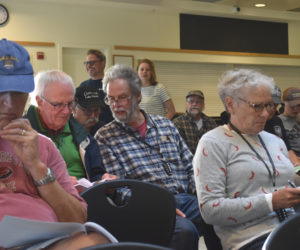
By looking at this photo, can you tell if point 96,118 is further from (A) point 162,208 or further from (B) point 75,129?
(A) point 162,208

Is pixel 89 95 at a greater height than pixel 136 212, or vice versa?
pixel 89 95

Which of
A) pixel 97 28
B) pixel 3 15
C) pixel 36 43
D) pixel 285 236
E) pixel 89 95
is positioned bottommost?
pixel 285 236

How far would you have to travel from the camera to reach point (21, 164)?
1.29 m

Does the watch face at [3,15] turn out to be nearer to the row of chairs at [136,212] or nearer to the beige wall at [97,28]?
the beige wall at [97,28]

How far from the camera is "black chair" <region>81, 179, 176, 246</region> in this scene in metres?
1.68

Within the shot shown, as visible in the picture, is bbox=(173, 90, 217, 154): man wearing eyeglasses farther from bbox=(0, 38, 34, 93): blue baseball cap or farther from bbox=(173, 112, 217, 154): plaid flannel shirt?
bbox=(0, 38, 34, 93): blue baseball cap

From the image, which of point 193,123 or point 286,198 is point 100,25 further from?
point 286,198

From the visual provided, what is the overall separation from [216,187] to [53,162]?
76 cm

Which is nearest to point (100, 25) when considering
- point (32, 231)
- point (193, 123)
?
point (193, 123)

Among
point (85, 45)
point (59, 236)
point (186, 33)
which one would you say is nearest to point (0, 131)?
point (59, 236)

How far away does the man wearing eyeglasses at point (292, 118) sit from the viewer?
402 centimetres

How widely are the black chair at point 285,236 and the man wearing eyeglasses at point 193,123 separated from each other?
3.20m

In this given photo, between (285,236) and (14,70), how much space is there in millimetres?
918

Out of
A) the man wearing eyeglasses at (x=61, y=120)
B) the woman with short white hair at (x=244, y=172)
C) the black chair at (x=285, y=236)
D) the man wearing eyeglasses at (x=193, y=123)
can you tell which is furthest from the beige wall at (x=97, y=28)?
the black chair at (x=285, y=236)
